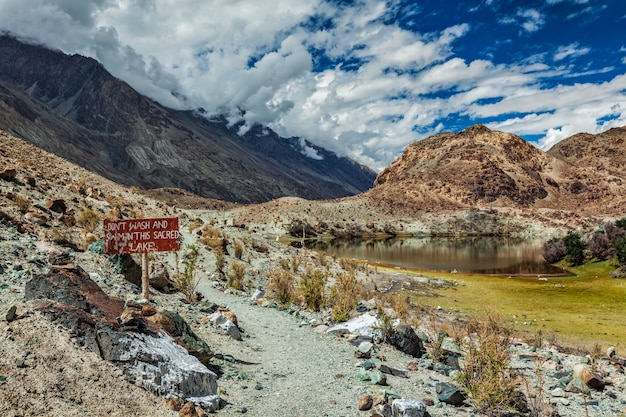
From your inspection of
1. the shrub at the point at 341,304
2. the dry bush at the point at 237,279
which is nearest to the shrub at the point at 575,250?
the shrub at the point at 341,304

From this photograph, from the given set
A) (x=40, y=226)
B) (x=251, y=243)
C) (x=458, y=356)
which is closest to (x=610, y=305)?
(x=458, y=356)

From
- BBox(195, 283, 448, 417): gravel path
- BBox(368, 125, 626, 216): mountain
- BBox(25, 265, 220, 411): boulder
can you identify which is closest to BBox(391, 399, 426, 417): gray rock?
BBox(195, 283, 448, 417): gravel path

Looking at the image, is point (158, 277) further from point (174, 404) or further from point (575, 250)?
point (575, 250)

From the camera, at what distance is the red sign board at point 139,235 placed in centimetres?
931

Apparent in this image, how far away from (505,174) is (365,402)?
143135mm

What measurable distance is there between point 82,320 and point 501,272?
37874 millimetres

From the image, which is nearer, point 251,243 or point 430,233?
point 251,243

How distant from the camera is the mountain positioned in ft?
413

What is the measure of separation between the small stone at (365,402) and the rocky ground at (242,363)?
2 cm

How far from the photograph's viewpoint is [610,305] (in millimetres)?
21594

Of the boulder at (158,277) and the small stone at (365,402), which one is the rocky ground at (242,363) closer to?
the small stone at (365,402)

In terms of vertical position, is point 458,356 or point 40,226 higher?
point 40,226

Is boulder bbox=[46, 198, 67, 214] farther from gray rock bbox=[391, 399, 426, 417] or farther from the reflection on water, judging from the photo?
the reflection on water

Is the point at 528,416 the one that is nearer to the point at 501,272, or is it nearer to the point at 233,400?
the point at 233,400
